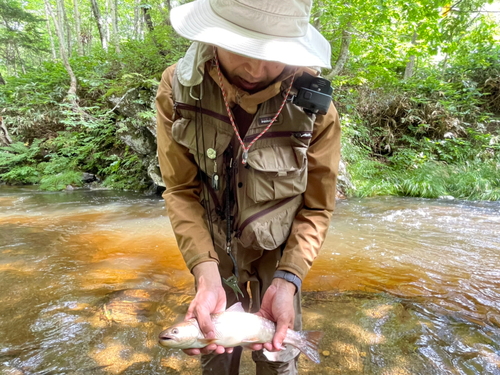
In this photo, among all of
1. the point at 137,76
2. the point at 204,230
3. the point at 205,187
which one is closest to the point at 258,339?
the point at 204,230

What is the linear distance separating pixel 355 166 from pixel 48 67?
15277 millimetres

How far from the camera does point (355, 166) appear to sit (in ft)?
34.4

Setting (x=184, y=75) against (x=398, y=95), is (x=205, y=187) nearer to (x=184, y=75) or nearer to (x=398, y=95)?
(x=184, y=75)

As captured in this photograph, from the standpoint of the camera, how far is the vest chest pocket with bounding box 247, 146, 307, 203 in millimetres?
1628

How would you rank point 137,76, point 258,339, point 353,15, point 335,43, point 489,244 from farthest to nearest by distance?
point 335,43
point 137,76
point 353,15
point 489,244
point 258,339

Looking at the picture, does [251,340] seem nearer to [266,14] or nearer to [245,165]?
[245,165]

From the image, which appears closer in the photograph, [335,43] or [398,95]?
[335,43]

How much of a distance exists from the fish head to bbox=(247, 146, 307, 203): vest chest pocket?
0.73 m

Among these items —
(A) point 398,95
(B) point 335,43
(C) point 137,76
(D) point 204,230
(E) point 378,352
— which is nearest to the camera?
(D) point 204,230

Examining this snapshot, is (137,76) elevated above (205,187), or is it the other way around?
(137,76)

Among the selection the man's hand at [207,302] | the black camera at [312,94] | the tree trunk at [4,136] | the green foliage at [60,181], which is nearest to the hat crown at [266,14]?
the black camera at [312,94]

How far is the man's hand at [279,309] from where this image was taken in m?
1.54

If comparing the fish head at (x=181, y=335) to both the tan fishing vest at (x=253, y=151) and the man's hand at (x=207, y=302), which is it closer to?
the man's hand at (x=207, y=302)

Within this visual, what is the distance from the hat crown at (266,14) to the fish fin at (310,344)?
1.59 metres
